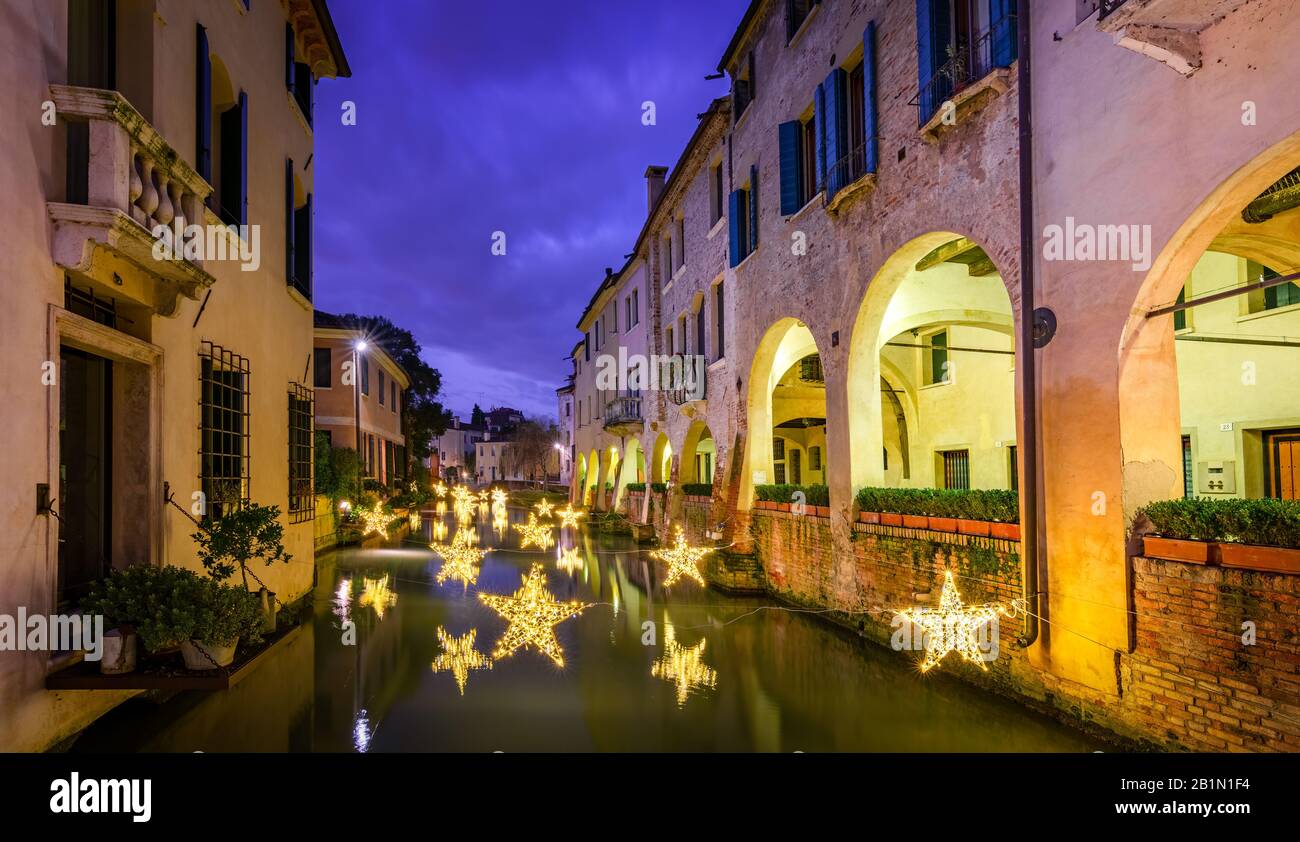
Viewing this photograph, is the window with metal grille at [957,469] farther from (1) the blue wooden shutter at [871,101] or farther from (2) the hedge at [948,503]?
(1) the blue wooden shutter at [871,101]

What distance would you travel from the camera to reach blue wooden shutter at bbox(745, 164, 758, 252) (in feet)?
46.9

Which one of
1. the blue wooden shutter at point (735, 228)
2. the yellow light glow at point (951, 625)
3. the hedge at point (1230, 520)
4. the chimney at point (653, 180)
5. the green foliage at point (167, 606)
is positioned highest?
the chimney at point (653, 180)

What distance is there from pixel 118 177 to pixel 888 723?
7836 mm

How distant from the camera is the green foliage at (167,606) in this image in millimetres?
5090

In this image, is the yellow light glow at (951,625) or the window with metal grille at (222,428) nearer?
the yellow light glow at (951,625)

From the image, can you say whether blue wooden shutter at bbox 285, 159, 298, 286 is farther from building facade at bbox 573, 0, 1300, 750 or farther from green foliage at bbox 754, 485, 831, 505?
green foliage at bbox 754, 485, 831, 505

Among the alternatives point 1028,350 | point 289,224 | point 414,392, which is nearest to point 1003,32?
point 1028,350

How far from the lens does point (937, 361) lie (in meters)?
16.8

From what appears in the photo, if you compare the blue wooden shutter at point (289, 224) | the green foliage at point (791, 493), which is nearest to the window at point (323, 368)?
the blue wooden shutter at point (289, 224)

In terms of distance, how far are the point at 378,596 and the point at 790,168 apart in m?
10.6

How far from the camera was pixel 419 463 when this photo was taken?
39812mm

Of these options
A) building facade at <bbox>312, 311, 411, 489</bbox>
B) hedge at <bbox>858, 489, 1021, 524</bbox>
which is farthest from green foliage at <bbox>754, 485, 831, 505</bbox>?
building facade at <bbox>312, 311, 411, 489</bbox>

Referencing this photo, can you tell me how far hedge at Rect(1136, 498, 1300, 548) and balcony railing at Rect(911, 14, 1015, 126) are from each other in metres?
4.65

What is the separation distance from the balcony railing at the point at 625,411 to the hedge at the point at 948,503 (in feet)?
52.6
